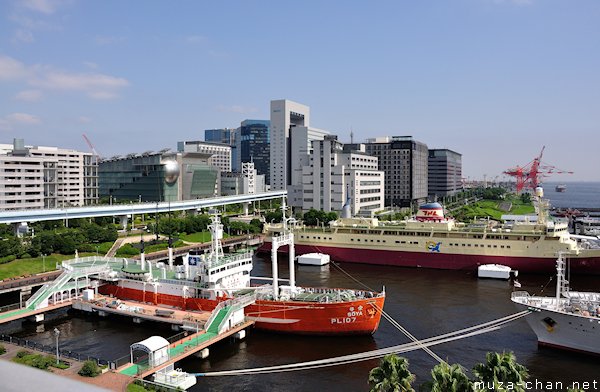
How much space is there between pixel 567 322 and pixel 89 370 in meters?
26.3

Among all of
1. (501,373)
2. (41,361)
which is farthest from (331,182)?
(501,373)

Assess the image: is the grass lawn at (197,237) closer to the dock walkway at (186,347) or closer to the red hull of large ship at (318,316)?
the red hull of large ship at (318,316)

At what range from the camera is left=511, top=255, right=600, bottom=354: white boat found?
85.7 feet

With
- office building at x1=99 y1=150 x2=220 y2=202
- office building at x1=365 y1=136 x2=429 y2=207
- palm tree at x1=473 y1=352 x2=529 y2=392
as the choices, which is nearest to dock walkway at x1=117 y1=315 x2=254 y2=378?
palm tree at x1=473 y1=352 x2=529 y2=392

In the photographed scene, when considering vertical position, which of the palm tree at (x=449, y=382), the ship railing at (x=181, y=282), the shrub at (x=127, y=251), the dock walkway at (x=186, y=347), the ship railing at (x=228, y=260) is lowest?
the dock walkway at (x=186, y=347)

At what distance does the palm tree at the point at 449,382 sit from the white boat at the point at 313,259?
138 feet

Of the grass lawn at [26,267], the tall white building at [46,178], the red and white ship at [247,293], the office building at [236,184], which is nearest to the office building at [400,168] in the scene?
the office building at [236,184]

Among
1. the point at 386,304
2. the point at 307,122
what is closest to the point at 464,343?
the point at 386,304

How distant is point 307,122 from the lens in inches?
6658

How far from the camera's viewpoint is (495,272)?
49.0 m

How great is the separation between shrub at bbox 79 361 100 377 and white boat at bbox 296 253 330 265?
1496 inches

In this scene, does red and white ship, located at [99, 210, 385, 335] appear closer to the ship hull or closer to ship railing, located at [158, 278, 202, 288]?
ship railing, located at [158, 278, 202, 288]

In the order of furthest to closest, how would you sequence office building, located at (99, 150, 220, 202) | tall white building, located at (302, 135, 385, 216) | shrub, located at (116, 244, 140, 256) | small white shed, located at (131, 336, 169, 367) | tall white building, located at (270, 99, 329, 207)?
tall white building, located at (270, 99, 329, 207) < office building, located at (99, 150, 220, 202) < tall white building, located at (302, 135, 385, 216) < shrub, located at (116, 244, 140, 256) < small white shed, located at (131, 336, 169, 367)

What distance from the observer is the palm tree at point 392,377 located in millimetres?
16406
